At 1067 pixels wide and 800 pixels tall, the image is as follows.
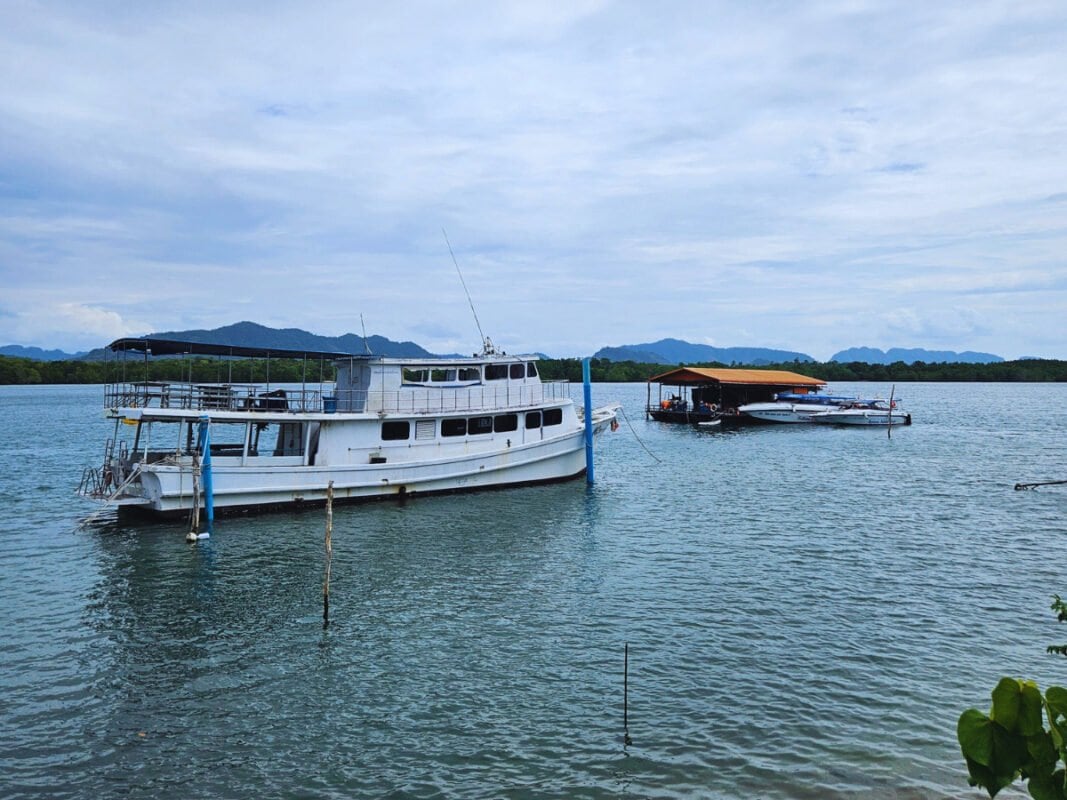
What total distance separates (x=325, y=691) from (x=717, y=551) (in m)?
14.2

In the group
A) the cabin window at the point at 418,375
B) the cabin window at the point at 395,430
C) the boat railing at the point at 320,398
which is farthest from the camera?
the cabin window at the point at 418,375

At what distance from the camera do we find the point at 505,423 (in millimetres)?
35062

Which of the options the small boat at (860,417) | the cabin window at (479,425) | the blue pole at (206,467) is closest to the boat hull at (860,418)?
the small boat at (860,417)

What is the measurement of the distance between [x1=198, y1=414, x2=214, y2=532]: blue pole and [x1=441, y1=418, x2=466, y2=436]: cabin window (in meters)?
9.64

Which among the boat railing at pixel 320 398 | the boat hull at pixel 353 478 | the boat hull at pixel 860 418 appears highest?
the boat railing at pixel 320 398

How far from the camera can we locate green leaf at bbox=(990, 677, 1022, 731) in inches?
145

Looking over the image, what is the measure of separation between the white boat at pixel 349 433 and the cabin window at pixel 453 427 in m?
0.05

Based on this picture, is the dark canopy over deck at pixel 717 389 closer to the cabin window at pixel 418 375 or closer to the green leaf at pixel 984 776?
the cabin window at pixel 418 375

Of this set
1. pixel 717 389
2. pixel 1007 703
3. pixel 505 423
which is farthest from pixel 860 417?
pixel 1007 703

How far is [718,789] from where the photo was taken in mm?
11125

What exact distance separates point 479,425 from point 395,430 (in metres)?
4.10

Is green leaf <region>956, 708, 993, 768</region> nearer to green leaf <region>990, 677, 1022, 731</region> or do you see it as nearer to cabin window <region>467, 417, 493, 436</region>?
green leaf <region>990, 677, 1022, 731</region>

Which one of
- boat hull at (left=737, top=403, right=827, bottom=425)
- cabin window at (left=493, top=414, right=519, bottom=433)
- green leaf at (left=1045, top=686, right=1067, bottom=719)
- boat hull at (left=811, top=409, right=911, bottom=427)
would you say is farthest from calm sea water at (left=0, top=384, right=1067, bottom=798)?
boat hull at (left=811, top=409, right=911, bottom=427)

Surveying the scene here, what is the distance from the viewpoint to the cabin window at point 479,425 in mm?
33938
